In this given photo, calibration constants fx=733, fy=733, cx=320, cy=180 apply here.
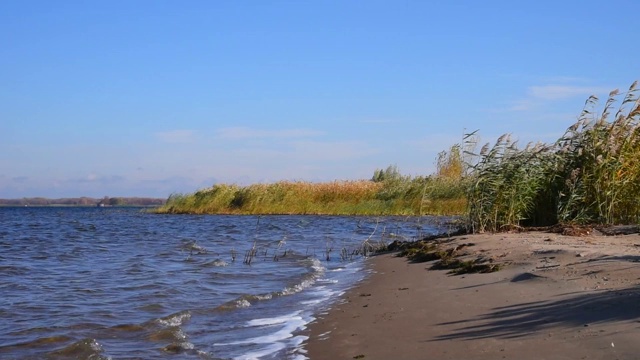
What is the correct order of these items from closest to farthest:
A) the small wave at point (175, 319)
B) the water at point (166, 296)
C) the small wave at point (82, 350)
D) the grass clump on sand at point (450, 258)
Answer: the small wave at point (82, 350) → the water at point (166, 296) → the small wave at point (175, 319) → the grass clump on sand at point (450, 258)

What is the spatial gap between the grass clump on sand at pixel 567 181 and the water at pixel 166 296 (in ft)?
9.70

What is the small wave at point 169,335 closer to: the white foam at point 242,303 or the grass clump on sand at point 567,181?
the white foam at point 242,303

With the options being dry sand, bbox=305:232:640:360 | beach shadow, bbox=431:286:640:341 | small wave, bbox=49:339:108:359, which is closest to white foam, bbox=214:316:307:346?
dry sand, bbox=305:232:640:360

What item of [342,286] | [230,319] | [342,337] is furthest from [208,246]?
[342,337]

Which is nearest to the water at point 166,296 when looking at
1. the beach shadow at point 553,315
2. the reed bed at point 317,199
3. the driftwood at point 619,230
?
the beach shadow at point 553,315

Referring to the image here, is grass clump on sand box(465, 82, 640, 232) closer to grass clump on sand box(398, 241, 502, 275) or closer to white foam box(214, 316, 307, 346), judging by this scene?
grass clump on sand box(398, 241, 502, 275)

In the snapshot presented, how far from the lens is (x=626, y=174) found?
549 inches

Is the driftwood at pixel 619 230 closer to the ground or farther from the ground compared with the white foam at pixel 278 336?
farther from the ground

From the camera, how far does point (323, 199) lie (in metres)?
40.1

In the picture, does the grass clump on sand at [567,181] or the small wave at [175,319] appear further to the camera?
the grass clump on sand at [567,181]

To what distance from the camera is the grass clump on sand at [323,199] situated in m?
32.8

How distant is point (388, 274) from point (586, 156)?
16.9 ft

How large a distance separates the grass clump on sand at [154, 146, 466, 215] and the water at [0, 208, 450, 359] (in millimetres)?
10876

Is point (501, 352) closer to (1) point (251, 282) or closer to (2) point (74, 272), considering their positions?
(1) point (251, 282)
